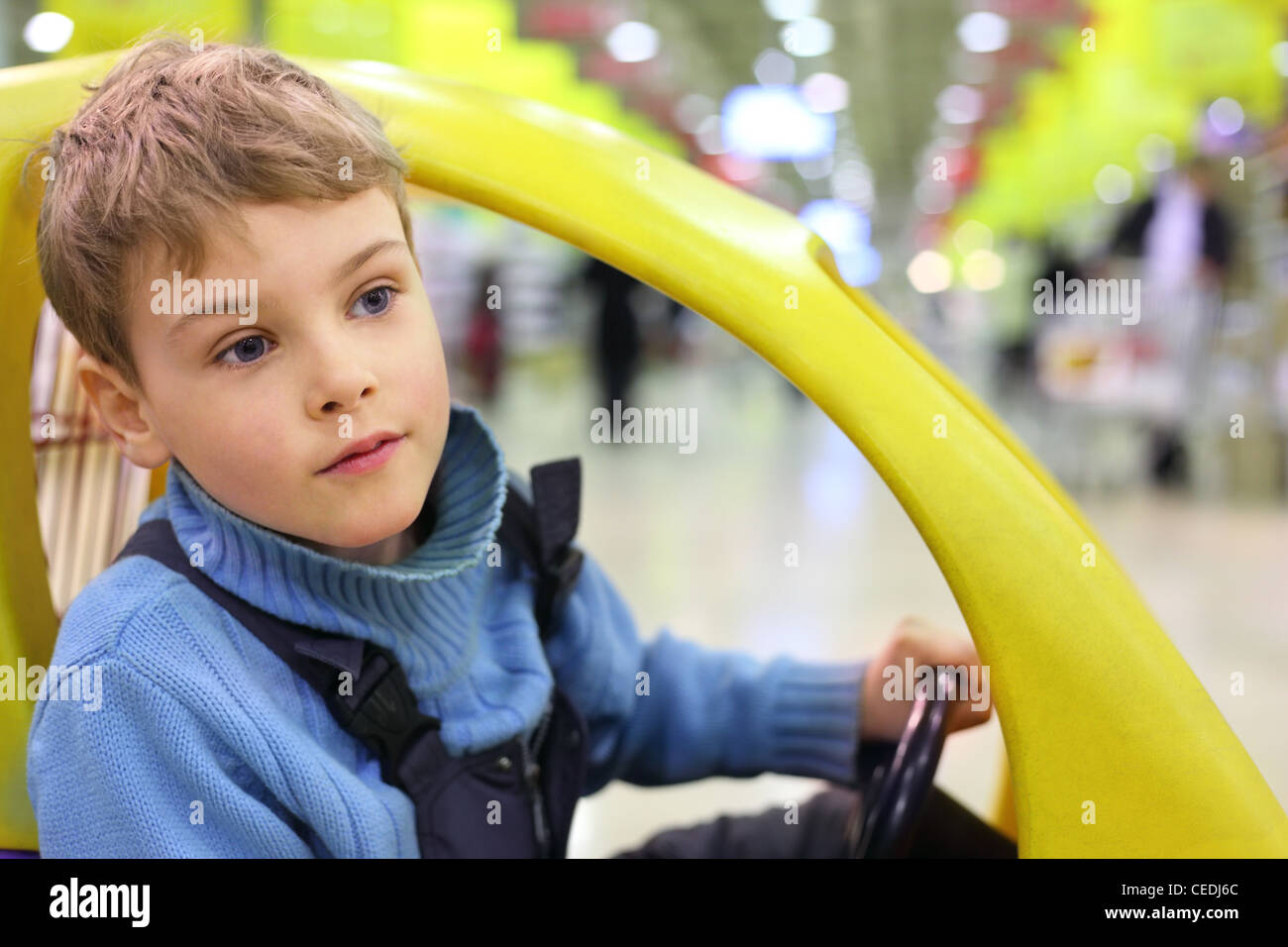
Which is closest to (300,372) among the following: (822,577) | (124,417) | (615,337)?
(124,417)

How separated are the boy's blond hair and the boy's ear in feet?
0.06

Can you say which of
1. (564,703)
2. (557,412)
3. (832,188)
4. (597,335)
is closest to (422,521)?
(564,703)

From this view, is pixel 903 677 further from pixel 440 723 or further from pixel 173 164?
pixel 173 164

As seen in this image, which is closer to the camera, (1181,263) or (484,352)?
(1181,263)

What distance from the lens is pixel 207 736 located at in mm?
582

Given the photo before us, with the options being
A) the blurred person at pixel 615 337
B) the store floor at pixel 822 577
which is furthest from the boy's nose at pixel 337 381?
the blurred person at pixel 615 337

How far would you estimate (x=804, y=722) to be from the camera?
0.88 m

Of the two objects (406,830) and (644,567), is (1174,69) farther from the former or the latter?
(406,830)

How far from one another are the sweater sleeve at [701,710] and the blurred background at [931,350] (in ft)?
0.37

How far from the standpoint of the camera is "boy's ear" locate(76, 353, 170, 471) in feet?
2.05

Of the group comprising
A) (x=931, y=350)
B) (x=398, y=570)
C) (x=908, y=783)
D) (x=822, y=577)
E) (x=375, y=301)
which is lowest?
(x=908, y=783)

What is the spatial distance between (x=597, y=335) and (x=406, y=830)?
547 centimetres

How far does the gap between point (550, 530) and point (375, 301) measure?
23cm
